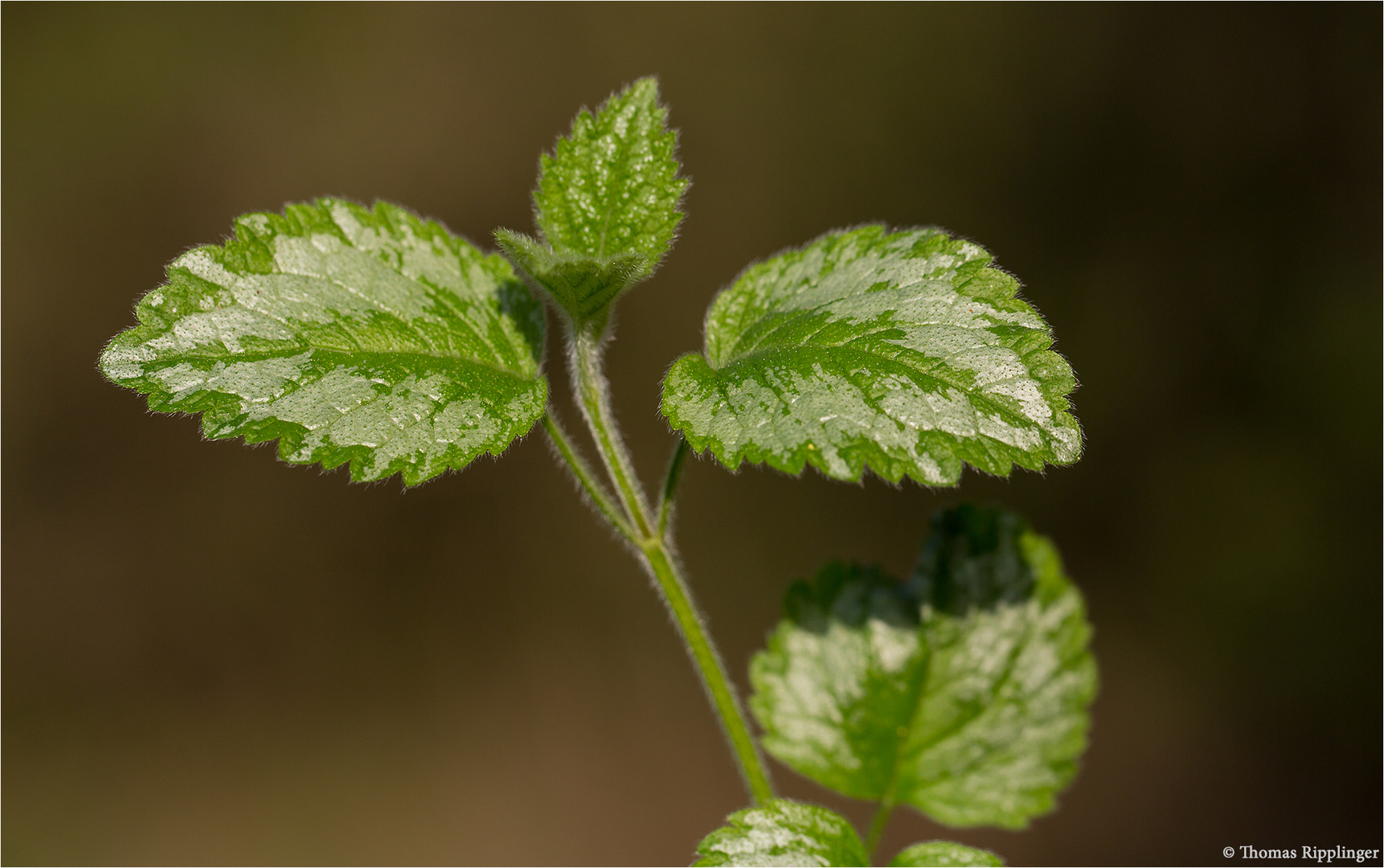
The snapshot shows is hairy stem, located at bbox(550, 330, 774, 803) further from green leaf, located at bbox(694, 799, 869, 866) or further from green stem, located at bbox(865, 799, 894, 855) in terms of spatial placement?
green stem, located at bbox(865, 799, 894, 855)

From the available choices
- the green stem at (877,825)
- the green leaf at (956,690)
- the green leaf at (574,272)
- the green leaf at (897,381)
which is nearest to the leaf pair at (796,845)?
the green stem at (877,825)

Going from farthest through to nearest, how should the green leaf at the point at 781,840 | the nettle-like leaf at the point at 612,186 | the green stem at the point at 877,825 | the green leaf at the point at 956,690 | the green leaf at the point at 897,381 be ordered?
the green leaf at the point at 956,690
the green stem at the point at 877,825
the nettle-like leaf at the point at 612,186
the green leaf at the point at 781,840
the green leaf at the point at 897,381

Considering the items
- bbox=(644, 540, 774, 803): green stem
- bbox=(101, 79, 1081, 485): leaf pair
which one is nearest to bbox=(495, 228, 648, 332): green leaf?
bbox=(101, 79, 1081, 485): leaf pair

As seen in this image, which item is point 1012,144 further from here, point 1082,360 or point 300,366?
point 300,366

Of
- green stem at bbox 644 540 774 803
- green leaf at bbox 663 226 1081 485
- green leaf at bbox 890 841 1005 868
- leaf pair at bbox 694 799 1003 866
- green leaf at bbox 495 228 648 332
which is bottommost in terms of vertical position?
green leaf at bbox 890 841 1005 868

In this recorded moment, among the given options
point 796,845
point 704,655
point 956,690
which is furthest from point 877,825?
point 704,655

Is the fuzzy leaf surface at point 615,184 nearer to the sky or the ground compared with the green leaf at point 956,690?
nearer to the sky

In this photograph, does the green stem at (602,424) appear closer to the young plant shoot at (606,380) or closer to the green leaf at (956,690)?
the young plant shoot at (606,380)

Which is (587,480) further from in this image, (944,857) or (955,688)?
(955,688)
